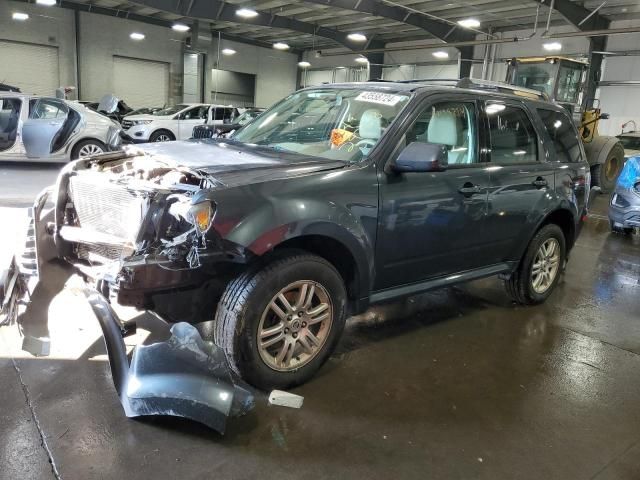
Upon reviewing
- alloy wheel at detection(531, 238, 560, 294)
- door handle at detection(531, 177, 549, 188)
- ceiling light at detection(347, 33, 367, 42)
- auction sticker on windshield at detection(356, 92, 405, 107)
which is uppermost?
ceiling light at detection(347, 33, 367, 42)

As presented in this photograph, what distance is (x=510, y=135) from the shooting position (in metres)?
3.99

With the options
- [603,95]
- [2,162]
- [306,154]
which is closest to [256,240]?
[306,154]

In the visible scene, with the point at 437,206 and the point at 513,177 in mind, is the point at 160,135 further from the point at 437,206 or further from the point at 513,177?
the point at 437,206

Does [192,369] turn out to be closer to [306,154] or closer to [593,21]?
[306,154]

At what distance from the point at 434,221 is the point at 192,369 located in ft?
5.77

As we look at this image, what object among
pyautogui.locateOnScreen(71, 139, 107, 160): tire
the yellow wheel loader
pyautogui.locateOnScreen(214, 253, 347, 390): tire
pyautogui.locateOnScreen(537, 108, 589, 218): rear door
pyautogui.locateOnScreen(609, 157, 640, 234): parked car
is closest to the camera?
pyautogui.locateOnScreen(214, 253, 347, 390): tire

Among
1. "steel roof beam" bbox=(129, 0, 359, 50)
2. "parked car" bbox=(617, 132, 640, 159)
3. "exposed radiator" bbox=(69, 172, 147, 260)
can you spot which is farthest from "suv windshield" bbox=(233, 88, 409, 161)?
"steel roof beam" bbox=(129, 0, 359, 50)

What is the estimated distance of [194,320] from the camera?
2.86 metres

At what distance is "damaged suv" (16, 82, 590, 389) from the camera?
8.50ft

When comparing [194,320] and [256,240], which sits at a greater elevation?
[256,240]

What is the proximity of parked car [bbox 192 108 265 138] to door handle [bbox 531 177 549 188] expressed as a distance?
88.4 inches

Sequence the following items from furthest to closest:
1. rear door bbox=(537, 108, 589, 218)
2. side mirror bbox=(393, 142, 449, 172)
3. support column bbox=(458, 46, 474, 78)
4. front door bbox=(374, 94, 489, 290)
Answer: support column bbox=(458, 46, 474, 78)
rear door bbox=(537, 108, 589, 218)
front door bbox=(374, 94, 489, 290)
side mirror bbox=(393, 142, 449, 172)

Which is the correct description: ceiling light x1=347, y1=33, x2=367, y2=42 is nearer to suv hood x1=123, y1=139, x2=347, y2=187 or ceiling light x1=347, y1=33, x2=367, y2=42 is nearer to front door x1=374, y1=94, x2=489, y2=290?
front door x1=374, y1=94, x2=489, y2=290

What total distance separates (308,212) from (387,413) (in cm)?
116
